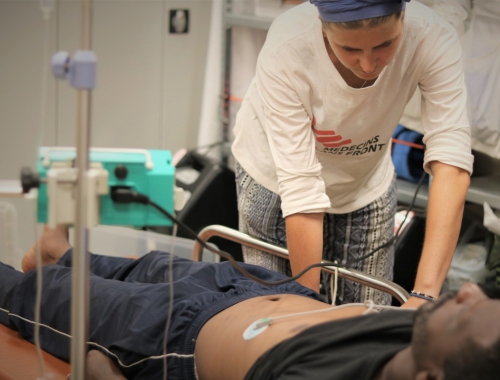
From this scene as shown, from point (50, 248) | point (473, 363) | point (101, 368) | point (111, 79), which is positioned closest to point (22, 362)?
point (101, 368)

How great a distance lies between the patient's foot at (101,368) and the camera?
1291mm

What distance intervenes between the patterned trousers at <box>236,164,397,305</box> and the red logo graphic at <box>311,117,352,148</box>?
0.23 m

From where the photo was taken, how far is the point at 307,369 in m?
1.11

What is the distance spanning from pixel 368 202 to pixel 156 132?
1.78 metres

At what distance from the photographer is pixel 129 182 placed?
95 centimetres

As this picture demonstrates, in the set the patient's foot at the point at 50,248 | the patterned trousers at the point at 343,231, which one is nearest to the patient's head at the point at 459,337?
the patterned trousers at the point at 343,231

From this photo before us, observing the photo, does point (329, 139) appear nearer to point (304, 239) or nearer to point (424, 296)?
point (304, 239)

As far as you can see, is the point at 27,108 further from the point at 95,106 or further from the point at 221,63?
the point at 221,63

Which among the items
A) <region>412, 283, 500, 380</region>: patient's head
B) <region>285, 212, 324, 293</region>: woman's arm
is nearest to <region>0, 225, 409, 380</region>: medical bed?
<region>285, 212, 324, 293</region>: woman's arm

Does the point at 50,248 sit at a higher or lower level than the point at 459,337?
lower

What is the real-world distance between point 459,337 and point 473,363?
4 cm

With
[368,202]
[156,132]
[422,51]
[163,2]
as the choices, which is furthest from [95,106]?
[422,51]

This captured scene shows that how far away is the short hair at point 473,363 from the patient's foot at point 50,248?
1.22 m

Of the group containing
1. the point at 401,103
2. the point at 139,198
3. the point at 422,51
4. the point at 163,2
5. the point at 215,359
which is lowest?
the point at 215,359
